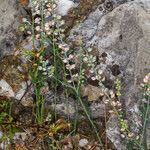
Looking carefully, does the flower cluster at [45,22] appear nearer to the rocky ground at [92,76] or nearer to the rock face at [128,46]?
the rocky ground at [92,76]

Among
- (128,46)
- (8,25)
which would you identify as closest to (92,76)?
(128,46)

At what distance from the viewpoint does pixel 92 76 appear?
522cm

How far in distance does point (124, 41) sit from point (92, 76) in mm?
464

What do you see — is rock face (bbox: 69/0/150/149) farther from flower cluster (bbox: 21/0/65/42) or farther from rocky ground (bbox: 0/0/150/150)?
flower cluster (bbox: 21/0/65/42)

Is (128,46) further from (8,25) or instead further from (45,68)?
(8,25)

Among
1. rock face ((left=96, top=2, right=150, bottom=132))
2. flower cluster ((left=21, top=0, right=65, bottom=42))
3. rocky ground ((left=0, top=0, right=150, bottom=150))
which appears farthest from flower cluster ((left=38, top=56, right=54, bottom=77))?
rock face ((left=96, top=2, right=150, bottom=132))

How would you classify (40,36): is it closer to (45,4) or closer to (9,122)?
(45,4)

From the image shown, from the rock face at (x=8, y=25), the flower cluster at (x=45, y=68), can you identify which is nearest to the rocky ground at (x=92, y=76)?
the rock face at (x=8, y=25)

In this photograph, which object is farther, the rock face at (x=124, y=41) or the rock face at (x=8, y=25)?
the rock face at (x=8, y=25)

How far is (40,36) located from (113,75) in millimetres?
857

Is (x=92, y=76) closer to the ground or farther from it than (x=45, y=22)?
closer to the ground

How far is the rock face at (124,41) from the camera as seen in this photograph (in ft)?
16.3

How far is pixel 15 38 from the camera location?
551cm

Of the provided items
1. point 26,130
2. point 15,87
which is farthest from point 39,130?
point 15,87
